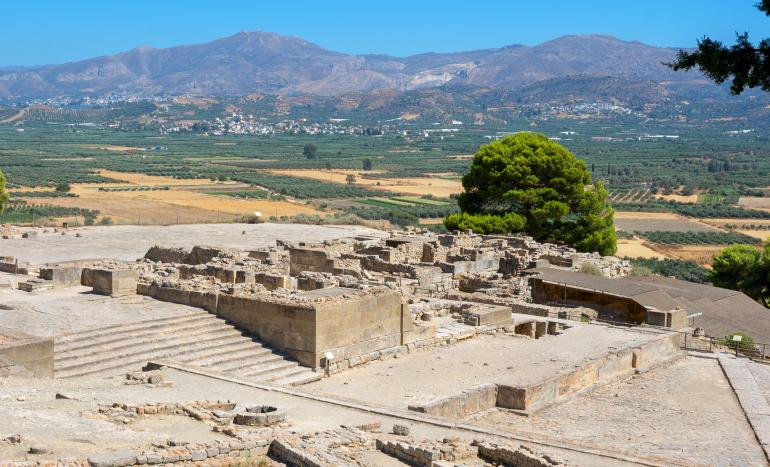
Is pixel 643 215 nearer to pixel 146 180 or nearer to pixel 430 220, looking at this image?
pixel 430 220

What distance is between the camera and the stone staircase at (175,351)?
683 inches

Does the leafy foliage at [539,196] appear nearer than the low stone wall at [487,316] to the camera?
No

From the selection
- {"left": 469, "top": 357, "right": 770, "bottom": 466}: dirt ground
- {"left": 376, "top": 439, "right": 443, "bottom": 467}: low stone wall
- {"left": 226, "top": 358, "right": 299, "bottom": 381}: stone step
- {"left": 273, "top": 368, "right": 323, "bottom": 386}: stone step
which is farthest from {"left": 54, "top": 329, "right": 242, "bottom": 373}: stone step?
{"left": 376, "top": 439, "right": 443, "bottom": 467}: low stone wall

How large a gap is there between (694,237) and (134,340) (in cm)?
5276

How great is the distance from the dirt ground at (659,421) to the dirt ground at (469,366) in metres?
0.92

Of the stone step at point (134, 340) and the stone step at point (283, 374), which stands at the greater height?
the stone step at point (134, 340)

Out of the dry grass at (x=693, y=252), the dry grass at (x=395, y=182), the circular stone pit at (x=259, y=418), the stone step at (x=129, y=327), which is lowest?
the dry grass at (x=693, y=252)

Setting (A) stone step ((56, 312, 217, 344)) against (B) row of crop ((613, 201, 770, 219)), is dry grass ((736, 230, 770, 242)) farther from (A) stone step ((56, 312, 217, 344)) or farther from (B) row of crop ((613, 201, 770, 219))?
(A) stone step ((56, 312, 217, 344))

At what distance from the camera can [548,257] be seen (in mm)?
31219

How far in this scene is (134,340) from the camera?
1847 centimetres

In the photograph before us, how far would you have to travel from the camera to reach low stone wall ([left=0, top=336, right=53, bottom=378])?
16031 millimetres

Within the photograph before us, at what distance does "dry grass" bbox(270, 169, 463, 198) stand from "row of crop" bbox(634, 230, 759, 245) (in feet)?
74.7

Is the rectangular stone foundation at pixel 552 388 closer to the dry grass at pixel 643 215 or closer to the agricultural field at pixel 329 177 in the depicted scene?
the agricultural field at pixel 329 177

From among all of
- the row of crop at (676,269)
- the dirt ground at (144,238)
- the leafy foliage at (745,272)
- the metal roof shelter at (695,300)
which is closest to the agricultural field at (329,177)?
the row of crop at (676,269)
